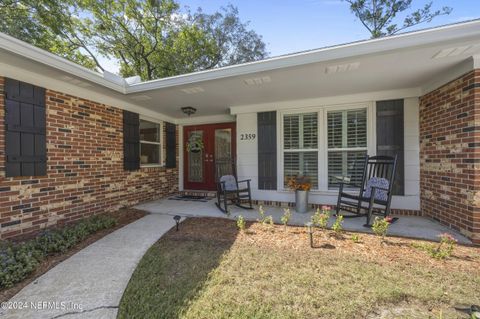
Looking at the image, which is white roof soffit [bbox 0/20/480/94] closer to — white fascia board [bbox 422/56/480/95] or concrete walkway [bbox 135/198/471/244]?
white fascia board [bbox 422/56/480/95]

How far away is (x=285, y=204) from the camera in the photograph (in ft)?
15.7

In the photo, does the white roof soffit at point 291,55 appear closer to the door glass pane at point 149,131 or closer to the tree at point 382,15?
the door glass pane at point 149,131

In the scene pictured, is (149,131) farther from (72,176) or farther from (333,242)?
(333,242)

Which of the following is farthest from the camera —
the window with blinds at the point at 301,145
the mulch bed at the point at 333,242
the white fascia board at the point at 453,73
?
the window with blinds at the point at 301,145

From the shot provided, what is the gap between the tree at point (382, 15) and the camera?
852 centimetres

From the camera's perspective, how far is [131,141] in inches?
187

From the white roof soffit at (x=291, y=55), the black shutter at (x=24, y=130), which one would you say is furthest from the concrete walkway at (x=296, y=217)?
the white roof soffit at (x=291, y=55)

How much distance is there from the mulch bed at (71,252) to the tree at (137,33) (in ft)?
24.8

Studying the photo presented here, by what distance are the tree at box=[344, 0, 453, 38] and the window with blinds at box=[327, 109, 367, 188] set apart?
6904 millimetres

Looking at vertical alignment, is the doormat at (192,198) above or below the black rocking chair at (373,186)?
below

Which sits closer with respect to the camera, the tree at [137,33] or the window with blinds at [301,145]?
the window with blinds at [301,145]

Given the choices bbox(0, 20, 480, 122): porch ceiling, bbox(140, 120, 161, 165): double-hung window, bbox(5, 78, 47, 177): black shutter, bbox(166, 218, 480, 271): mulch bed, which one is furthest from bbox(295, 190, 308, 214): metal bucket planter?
bbox(5, 78, 47, 177): black shutter

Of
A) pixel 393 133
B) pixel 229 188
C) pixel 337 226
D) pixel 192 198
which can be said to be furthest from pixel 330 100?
pixel 192 198

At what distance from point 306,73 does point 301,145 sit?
6.08 ft
